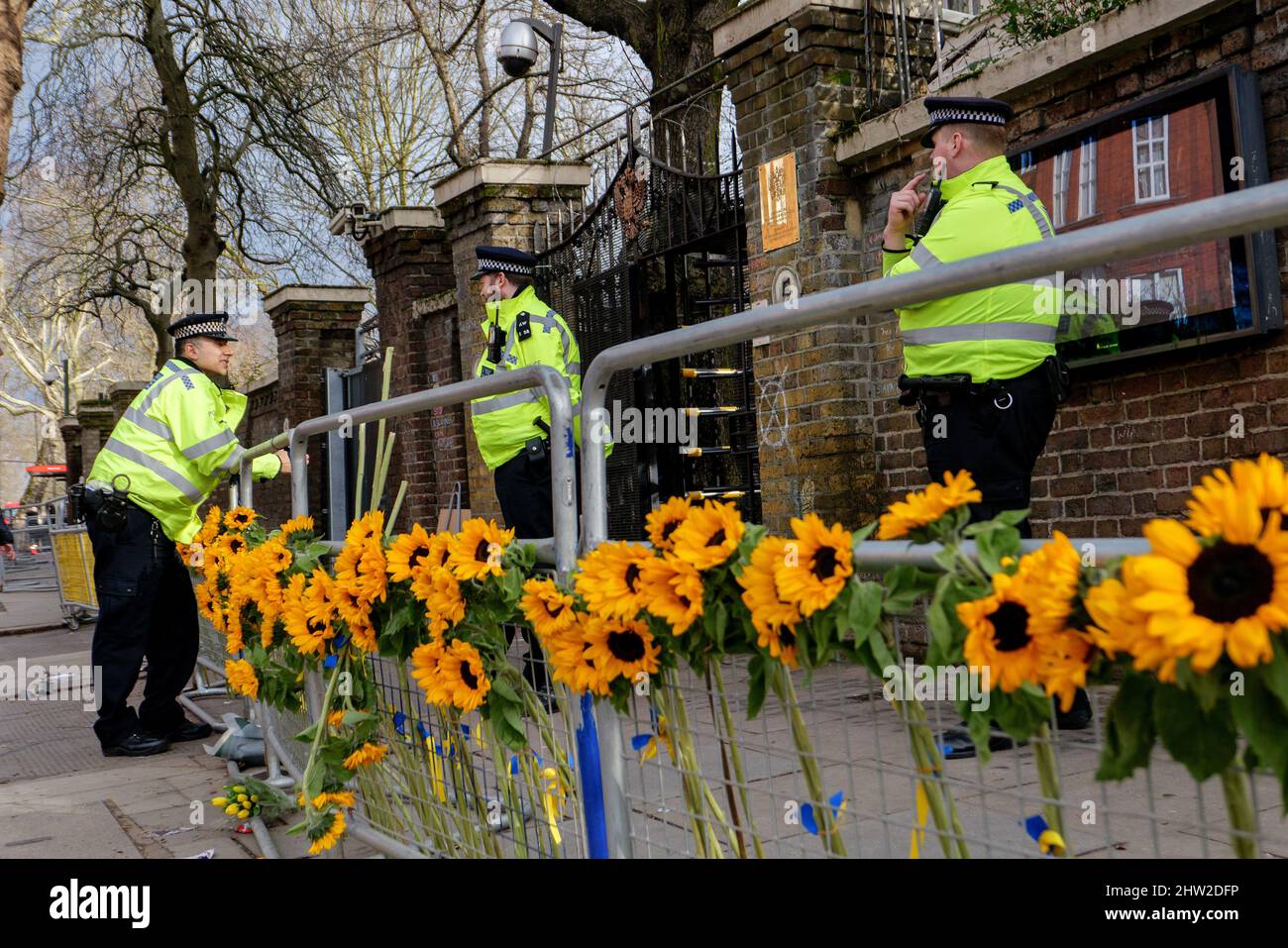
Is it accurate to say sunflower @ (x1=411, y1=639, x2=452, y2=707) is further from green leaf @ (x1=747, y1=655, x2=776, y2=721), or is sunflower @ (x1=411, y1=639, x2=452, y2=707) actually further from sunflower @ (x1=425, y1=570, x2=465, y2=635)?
green leaf @ (x1=747, y1=655, x2=776, y2=721)

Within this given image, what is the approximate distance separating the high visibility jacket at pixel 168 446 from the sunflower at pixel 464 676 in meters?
3.39

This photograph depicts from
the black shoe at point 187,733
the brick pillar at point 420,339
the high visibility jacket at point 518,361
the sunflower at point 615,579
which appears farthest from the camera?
the brick pillar at point 420,339

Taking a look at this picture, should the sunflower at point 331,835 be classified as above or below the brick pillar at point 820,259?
below

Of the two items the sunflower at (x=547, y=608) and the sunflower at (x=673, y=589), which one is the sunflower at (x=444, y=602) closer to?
the sunflower at (x=547, y=608)

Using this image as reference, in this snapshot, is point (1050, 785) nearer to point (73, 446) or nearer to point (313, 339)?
point (313, 339)

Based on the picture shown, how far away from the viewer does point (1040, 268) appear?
5.25ft

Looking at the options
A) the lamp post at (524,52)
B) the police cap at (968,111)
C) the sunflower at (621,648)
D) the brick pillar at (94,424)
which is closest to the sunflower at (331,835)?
the sunflower at (621,648)

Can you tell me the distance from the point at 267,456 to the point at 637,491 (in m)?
2.87

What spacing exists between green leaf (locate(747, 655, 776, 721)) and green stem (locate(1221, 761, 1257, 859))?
0.72 metres

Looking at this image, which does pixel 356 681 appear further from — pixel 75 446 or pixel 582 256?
pixel 75 446

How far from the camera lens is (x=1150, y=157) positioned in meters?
4.62

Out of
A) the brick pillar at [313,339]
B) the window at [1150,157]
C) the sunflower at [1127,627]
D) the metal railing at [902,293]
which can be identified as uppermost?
the brick pillar at [313,339]

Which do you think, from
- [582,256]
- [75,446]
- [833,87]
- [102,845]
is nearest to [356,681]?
[102,845]

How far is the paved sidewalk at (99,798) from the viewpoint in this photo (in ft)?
13.8
